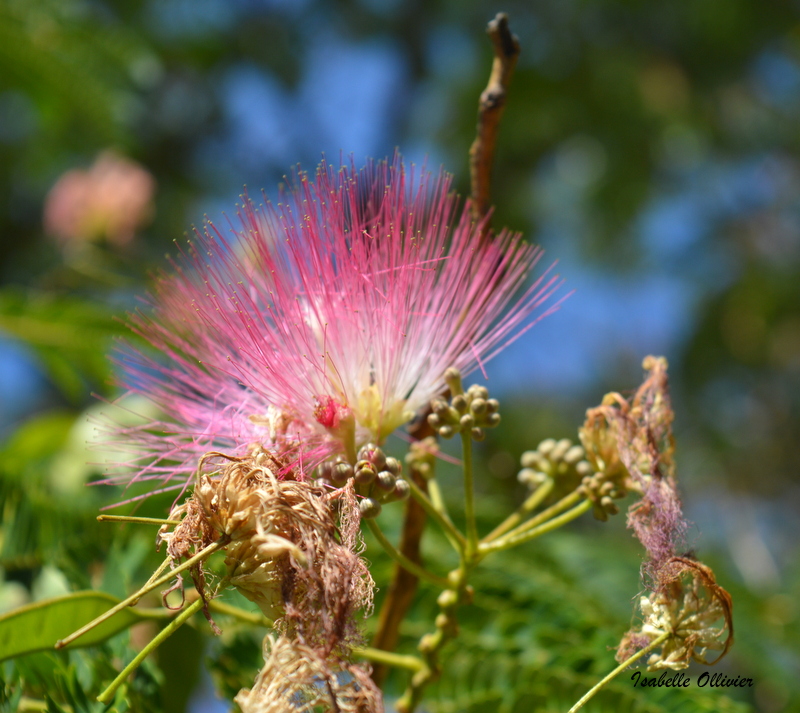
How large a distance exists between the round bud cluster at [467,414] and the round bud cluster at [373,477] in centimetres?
15

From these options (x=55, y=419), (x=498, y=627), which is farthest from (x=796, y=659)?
(x=55, y=419)

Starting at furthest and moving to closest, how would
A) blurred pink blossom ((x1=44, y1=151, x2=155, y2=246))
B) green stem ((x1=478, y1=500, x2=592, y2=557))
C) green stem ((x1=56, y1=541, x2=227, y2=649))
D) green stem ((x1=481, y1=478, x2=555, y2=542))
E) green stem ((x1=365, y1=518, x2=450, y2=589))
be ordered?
blurred pink blossom ((x1=44, y1=151, x2=155, y2=246)) < green stem ((x1=481, y1=478, x2=555, y2=542)) < green stem ((x1=478, y1=500, x2=592, y2=557)) < green stem ((x1=365, y1=518, x2=450, y2=589)) < green stem ((x1=56, y1=541, x2=227, y2=649))

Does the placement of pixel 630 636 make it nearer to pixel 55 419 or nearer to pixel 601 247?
pixel 55 419

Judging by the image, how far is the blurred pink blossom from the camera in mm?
5723

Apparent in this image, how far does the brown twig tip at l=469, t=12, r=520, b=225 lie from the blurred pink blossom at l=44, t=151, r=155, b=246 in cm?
489

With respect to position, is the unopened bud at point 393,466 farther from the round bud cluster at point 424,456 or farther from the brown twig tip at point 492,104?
the brown twig tip at point 492,104

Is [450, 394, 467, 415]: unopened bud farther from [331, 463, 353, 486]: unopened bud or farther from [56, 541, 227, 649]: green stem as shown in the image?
[56, 541, 227, 649]: green stem

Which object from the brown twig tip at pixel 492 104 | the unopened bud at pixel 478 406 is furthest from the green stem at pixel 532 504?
the brown twig tip at pixel 492 104

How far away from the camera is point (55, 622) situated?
108 centimetres

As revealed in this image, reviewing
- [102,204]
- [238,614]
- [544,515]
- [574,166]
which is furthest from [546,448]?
[574,166]

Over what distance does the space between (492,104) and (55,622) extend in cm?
117

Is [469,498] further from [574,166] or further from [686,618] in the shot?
[574,166]
